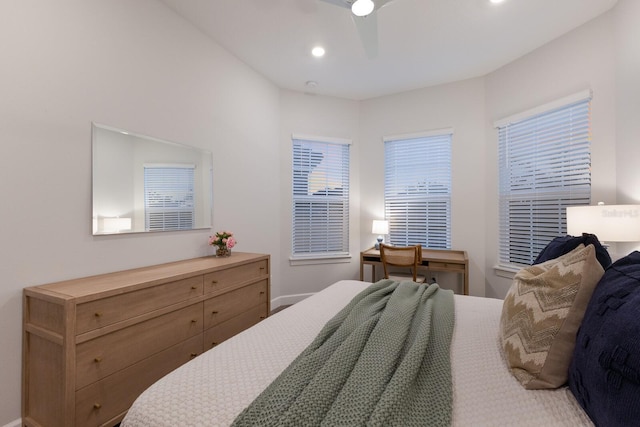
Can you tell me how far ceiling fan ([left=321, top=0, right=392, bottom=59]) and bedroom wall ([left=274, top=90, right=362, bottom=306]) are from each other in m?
1.76

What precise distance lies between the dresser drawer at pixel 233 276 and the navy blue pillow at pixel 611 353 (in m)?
2.03

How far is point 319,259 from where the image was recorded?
391 cm

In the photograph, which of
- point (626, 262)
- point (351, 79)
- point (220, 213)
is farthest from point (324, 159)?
point (626, 262)

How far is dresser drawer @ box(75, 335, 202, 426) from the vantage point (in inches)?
55.1

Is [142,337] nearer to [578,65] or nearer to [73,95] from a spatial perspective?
[73,95]

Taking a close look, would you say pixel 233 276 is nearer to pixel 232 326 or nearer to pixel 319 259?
pixel 232 326

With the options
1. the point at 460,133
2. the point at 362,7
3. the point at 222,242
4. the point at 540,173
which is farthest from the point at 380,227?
the point at 362,7

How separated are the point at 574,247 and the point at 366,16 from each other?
1782 millimetres

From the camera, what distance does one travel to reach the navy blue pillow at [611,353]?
63 cm

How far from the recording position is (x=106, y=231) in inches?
74.5

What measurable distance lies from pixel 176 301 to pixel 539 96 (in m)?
3.82

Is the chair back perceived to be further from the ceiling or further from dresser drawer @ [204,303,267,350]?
the ceiling

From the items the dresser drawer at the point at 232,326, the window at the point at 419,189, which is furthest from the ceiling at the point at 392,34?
the dresser drawer at the point at 232,326

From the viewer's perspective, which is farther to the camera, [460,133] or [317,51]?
[460,133]
